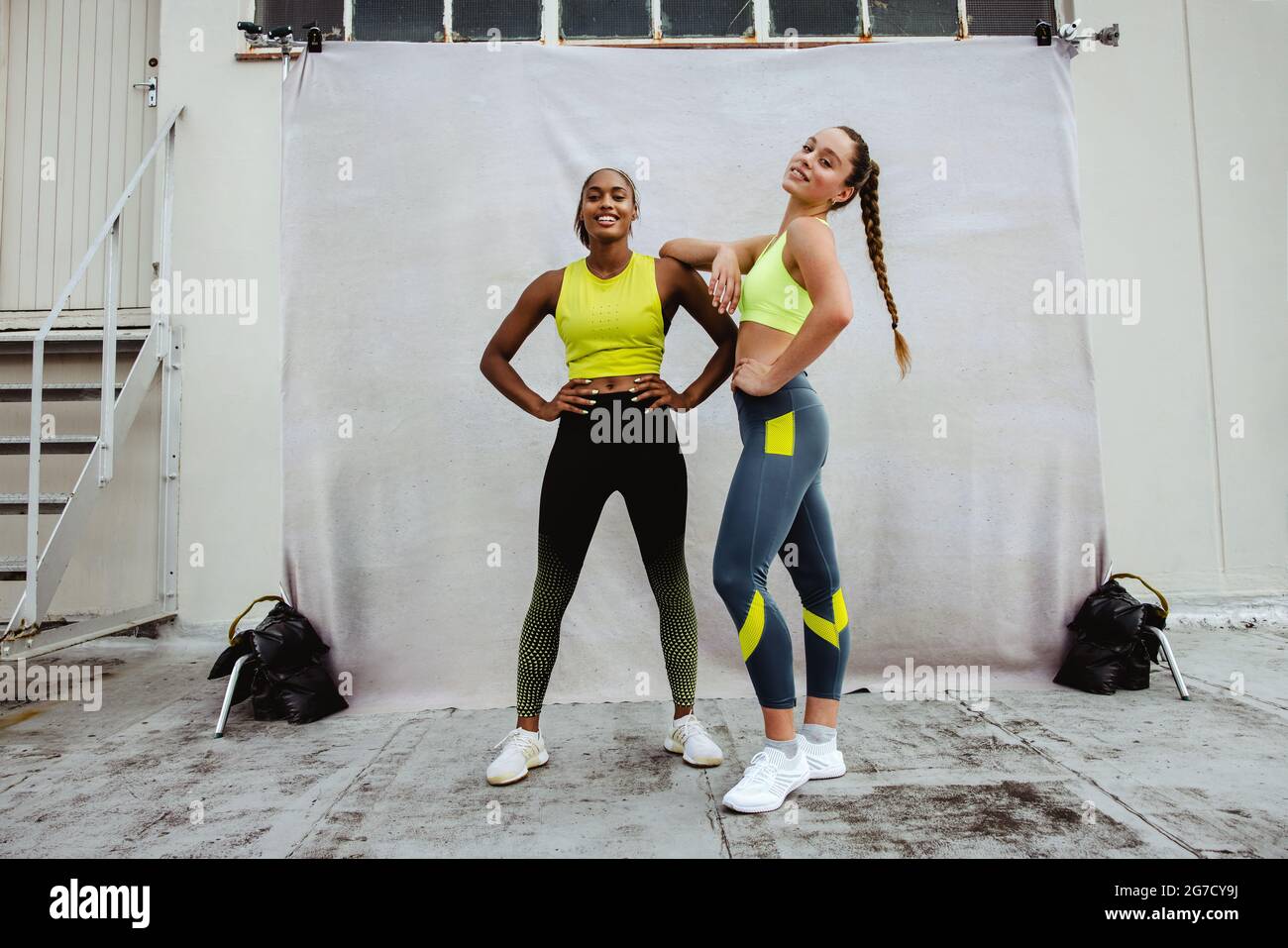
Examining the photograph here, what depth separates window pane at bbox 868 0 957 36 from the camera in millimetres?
3824

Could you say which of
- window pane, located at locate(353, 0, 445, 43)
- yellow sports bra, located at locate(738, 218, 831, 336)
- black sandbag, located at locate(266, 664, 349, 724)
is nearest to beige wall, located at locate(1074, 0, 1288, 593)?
yellow sports bra, located at locate(738, 218, 831, 336)

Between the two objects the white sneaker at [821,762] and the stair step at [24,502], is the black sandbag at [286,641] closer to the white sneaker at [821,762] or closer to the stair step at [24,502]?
the stair step at [24,502]

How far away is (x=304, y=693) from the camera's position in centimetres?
288

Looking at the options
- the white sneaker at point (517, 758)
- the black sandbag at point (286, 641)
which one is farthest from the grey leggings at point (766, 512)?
the black sandbag at point (286, 641)

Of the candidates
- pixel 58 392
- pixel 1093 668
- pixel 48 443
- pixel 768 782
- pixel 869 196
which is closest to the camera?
pixel 768 782

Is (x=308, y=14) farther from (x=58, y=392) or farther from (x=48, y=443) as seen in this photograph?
(x=48, y=443)

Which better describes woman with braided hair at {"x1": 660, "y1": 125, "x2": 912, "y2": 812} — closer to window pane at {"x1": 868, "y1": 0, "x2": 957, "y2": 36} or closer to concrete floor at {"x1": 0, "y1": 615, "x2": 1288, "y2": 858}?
concrete floor at {"x1": 0, "y1": 615, "x2": 1288, "y2": 858}

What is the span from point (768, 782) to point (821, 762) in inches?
10.9

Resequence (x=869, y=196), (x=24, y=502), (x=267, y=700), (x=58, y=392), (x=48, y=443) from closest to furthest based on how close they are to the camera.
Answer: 1. (x=869, y=196)
2. (x=267, y=700)
3. (x=24, y=502)
4. (x=48, y=443)
5. (x=58, y=392)

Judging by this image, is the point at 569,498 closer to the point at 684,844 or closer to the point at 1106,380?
the point at 684,844

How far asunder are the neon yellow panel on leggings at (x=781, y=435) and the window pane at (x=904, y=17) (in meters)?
2.78

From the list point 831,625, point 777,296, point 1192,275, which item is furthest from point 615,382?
point 1192,275

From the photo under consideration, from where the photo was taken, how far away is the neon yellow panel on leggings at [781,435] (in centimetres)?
199

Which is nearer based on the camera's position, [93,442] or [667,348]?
[667,348]
